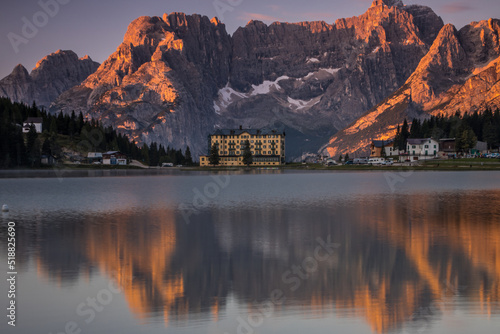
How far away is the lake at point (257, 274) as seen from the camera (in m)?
20.6

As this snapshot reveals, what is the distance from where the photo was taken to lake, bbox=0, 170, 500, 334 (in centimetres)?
2061

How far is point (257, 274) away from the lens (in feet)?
91.4

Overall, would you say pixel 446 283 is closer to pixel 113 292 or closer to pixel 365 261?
pixel 365 261

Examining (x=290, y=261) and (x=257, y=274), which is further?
(x=290, y=261)

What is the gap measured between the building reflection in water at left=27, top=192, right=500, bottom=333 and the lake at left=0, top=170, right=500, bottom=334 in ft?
0.30

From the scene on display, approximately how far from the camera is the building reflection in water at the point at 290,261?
22.5 metres

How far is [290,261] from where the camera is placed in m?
31.1

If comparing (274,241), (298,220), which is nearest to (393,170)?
(298,220)

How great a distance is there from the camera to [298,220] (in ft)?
168

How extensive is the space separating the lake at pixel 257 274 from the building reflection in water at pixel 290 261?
92 millimetres

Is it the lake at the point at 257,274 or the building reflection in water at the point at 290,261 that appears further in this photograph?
the building reflection in water at the point at 290,261

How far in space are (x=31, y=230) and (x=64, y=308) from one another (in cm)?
2607

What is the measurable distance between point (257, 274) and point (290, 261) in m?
3.92

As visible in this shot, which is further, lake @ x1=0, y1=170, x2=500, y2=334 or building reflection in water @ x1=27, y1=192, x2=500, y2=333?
building reflection in water @ x1=27, y1=192, x2=500, y2=333
